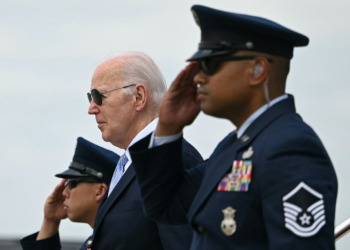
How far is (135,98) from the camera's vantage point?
546cm

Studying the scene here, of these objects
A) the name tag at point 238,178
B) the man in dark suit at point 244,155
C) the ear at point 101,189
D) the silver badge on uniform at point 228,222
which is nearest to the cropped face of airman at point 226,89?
the man in dark suit at point 244,155

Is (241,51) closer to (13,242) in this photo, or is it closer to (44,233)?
(44,233)

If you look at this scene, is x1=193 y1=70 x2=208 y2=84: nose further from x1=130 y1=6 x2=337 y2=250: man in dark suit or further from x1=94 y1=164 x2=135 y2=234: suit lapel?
x1=94 y1=164 x2=135 y2=234: suit lapel

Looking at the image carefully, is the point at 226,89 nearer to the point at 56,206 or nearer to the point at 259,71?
the point at 259,71

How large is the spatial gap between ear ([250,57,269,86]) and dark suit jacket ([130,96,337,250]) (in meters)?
0.14

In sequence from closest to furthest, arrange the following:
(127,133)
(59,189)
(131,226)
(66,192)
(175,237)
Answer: (175,237), (131,226), (127,133), (66,192), (59,189)

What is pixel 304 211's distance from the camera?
3.12m

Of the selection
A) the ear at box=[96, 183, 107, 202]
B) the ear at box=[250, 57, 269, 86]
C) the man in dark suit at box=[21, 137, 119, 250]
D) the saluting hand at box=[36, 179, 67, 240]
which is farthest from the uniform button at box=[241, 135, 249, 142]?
the saluting hand at box=[36, 179, 67, 240]

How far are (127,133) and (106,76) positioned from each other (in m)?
0.41

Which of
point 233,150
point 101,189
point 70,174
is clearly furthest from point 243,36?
point 70,174

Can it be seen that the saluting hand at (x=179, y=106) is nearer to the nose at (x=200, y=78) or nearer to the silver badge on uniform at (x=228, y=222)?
the nose at (x=200, y=78)

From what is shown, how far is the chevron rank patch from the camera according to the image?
3.10 metres

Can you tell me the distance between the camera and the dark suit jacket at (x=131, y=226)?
4789 millimetres

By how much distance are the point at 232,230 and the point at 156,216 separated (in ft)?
2.18
